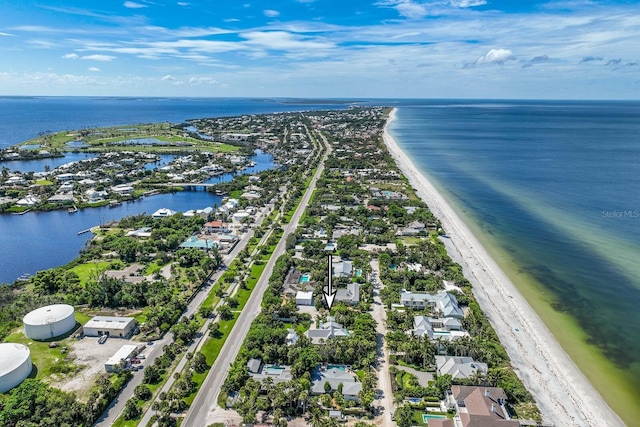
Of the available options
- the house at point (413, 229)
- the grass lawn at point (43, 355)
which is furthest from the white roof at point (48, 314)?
the house at point (413, 229)

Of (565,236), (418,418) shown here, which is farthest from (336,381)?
(565,236)

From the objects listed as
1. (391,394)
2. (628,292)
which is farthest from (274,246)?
(628,292)

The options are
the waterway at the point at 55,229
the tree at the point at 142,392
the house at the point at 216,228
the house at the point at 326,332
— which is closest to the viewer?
the tree at the point at 142,392

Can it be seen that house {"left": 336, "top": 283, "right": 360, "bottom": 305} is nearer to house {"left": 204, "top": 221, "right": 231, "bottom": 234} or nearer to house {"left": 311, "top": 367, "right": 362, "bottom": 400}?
house {"left": 311, "top": 367, "right": 362, "bottom": 400}

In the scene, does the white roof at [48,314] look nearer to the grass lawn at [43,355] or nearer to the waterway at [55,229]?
the grass lawn at [43,355]

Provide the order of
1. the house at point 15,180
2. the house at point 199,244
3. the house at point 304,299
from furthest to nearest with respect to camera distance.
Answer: the house at point 15,180 < the house at point 199,244 < the house at point 304,299

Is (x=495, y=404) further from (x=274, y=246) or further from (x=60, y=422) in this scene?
(x=274, y=246)

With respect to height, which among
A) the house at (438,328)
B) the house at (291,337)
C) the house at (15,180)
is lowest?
the house at (438,328)

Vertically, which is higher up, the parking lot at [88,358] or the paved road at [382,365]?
the parking lot at [88,358]
